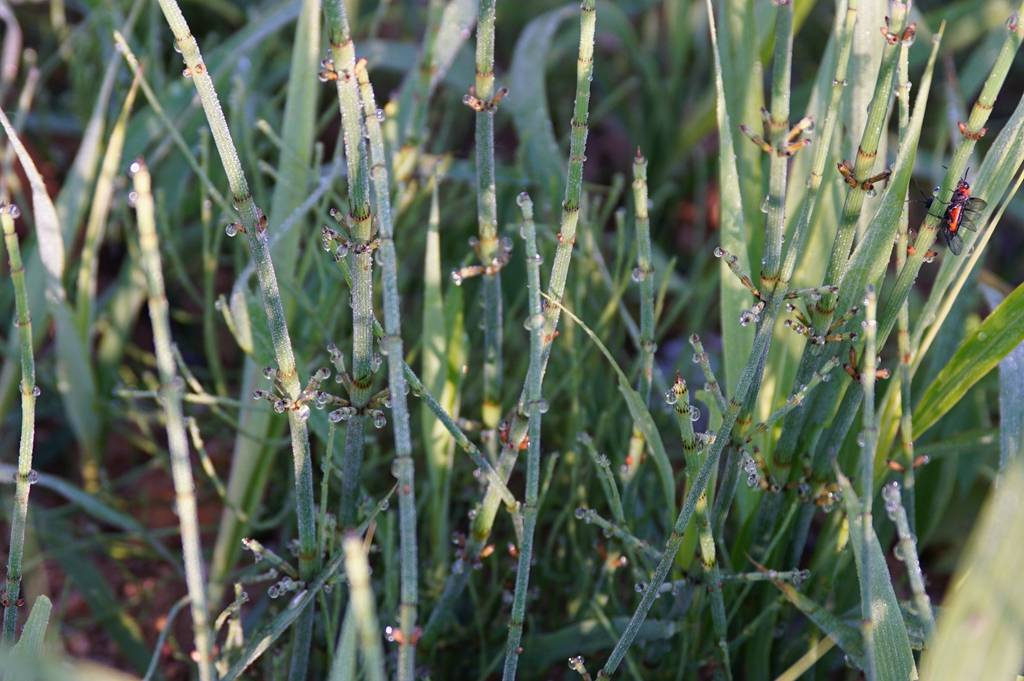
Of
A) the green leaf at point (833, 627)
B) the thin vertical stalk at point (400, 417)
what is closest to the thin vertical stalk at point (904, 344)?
the green leaf at point (833, 627)

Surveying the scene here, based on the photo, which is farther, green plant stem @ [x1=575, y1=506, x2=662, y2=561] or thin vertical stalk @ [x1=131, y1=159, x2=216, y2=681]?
green plant stem @ [x1=575, y1=506, x2=662, y2=561]

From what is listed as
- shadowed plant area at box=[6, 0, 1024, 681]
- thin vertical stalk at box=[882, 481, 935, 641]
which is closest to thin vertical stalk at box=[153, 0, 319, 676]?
shadowed plant area at box=[6, 0, 1024, 681]

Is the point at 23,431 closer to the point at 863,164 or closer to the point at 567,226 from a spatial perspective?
the point at 567,226

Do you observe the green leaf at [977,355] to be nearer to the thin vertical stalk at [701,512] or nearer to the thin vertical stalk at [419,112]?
the thin vertical stalk at [701,512]

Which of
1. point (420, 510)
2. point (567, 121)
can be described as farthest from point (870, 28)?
point (567, 121)

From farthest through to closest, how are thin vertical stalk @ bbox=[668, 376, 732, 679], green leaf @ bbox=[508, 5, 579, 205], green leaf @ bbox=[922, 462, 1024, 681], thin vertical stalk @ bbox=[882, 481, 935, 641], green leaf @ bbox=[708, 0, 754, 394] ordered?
green leaf @ bbox=[508, 5, 579, 205], green leaf @ bbox=[708, 0, 754, 394], thin vertical stalk @ bbox=[668, 376, 732, 679], thin vertical stalk @ bbox=[882, 481, 935, 641], green leaf @ bbox=[922, 462, 1024, 681]

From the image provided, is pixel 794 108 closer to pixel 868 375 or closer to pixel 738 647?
pixel 738 647

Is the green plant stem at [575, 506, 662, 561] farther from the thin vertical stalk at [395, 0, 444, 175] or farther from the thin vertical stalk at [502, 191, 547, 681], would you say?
the thin vertical stalk at [395, 0, 444, 175]

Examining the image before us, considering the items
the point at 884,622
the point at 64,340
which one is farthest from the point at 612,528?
the point at 64,340
